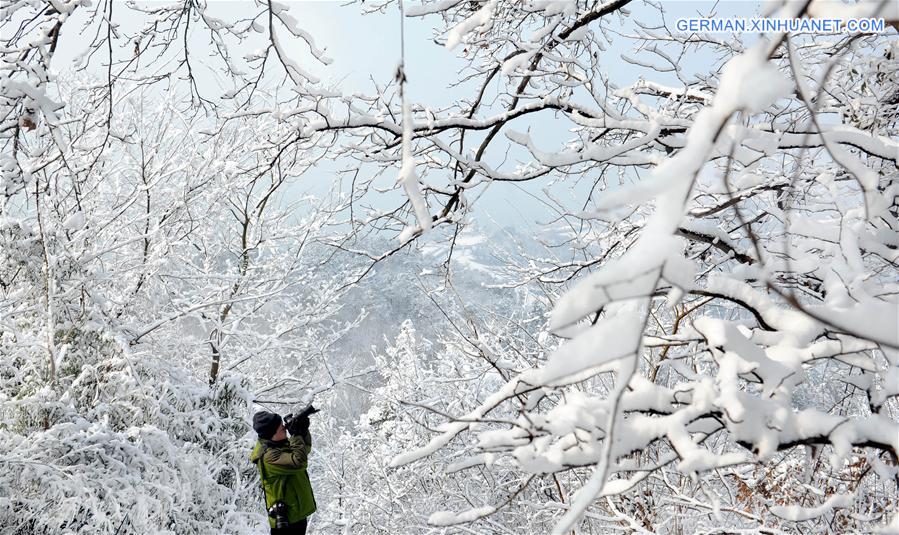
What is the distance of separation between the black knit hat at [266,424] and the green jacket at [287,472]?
11 cm

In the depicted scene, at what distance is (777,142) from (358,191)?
175 cm

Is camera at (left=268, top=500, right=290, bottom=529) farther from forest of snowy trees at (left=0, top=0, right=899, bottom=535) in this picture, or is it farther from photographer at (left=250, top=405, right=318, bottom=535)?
forest of snowy trees at (left=0, top=0, right=899, bottom=535)

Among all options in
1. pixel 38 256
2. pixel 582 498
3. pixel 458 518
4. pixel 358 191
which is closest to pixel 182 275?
pixel 38 256

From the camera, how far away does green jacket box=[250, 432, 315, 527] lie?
4.09 meters

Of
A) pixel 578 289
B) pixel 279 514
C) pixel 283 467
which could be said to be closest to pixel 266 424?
pixel 283 467

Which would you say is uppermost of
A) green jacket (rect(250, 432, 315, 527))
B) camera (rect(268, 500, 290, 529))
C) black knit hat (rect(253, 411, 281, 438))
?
black knit hat (rect(253, 411, 281, 438))

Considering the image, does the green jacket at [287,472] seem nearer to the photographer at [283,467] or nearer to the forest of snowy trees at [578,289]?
the photographer at [283,467]

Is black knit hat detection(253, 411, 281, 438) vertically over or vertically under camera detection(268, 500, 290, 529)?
over

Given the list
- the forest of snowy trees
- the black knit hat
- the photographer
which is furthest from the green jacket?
the forest of snowy trees

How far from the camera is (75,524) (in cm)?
447

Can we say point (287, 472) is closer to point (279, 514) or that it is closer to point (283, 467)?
point (283, 467)

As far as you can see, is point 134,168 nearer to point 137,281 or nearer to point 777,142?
point 137,281

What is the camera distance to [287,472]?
412 cm

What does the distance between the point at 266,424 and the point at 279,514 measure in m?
0.72
